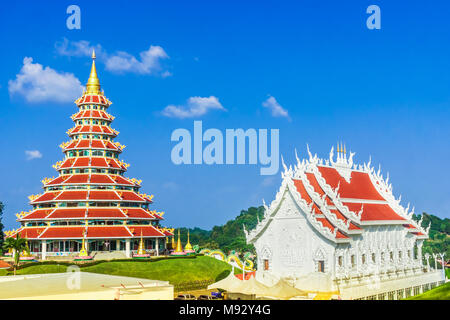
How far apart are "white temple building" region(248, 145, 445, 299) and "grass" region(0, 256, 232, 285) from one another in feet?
32.8

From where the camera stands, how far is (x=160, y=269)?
43375 millimetres

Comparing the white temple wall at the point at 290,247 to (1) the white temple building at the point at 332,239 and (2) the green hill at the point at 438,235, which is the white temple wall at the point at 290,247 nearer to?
(1) the white temple building at the point at 332,239

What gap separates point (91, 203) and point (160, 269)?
879 cm

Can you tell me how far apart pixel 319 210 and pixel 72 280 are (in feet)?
47.9

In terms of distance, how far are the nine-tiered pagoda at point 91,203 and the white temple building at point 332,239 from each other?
51.9 feet

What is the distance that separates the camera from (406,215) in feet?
134

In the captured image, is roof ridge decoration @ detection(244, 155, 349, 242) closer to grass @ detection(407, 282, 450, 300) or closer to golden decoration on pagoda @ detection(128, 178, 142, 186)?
grass @ detection(407, 282, 450, 300)

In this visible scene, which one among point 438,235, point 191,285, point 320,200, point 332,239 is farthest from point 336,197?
point 438,235

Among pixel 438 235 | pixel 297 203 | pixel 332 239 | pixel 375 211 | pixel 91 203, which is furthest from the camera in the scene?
pixel 438 235

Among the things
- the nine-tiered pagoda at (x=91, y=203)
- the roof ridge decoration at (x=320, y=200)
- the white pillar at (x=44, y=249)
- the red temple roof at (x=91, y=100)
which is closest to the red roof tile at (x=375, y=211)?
the roof ridge decoration at (x=320, y=200)

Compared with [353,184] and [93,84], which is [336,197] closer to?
A: [353,184]

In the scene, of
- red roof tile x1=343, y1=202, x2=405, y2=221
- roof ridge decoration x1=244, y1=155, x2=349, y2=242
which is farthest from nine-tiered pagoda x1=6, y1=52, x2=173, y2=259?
red roof tile x1=343, y1=202, x2=405, y2=221
